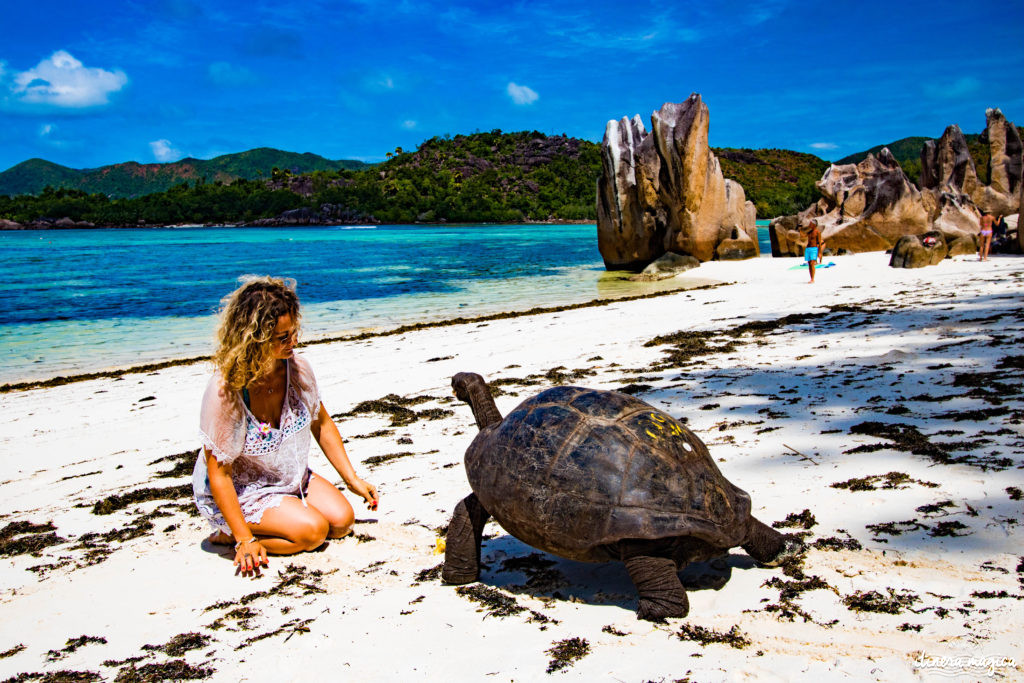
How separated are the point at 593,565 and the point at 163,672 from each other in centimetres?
208

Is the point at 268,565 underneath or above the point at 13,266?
underneath

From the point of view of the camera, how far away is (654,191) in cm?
2722

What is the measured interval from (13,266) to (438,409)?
46.1 meters

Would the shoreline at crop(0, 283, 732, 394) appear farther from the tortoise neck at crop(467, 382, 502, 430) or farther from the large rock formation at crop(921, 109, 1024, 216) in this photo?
the large rock formation at crop(921, 109, 1024, 216)

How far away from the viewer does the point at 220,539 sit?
3.97m

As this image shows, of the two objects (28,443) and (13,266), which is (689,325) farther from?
(13,266)

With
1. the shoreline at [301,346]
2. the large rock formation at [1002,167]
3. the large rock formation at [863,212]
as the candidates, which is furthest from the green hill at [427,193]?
the shoreline at [301,346]

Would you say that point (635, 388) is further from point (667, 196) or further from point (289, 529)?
point (667, 196)

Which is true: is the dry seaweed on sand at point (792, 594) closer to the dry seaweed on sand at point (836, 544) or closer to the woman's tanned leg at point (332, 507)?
the dry seaweed on sand at point (836, 544)

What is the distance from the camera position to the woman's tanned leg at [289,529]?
3.78m

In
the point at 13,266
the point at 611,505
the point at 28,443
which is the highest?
the point at 13,266

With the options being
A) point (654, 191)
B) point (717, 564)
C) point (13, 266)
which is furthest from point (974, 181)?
point (13, 266)

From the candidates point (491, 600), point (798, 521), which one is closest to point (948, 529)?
point (798, 521)

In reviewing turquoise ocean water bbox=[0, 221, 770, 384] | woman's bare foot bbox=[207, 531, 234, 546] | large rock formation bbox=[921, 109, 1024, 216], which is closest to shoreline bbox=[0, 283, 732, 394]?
turquoise ocean water bbox=[0, 221, 770, 384]
